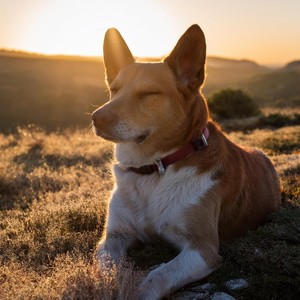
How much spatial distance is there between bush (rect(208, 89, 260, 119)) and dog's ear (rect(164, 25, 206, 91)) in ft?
61.6

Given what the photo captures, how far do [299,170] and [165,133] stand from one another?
4.48 m

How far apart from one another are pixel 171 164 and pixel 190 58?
958 millimetres

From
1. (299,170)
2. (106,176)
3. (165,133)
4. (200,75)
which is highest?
(200,75)

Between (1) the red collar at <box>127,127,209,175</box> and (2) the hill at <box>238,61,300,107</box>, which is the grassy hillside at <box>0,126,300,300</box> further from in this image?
(2) the hill at <box>238,61,300,107</box>

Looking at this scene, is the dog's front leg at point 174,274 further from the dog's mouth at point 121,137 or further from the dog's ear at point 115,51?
the dog's ear at point 115,51

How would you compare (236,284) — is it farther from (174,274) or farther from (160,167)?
(160,167)

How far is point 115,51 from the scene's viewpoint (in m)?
4.71

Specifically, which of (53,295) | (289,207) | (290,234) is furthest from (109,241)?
(289,207)

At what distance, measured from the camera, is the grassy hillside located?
3400 mm

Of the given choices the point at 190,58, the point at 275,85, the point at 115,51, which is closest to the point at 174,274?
the point at 190,58

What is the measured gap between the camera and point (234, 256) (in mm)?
4219

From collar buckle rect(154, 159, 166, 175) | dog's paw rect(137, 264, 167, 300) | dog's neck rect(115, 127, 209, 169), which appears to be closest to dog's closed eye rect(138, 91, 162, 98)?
dog's neck rect(115, 127, 209, 169)

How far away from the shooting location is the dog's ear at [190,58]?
4.04 metres

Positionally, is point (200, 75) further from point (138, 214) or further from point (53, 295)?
point (53, 295)
